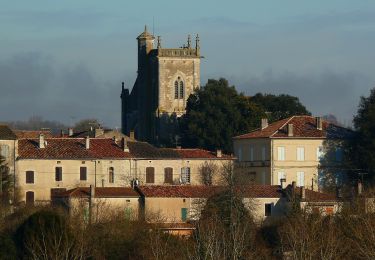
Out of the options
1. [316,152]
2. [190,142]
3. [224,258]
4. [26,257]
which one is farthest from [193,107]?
[224,258]

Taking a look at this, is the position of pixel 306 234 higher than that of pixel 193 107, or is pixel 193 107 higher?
pixel 193 107

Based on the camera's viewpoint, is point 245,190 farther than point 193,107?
No

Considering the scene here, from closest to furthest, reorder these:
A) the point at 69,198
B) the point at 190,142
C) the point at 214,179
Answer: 1. the point at 69,198
2. the point at 214,179
3. the point at 190,142

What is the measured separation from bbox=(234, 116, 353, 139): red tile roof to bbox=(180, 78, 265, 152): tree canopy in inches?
208

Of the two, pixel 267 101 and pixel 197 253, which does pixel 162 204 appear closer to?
pixel 197 253

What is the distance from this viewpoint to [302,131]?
86688 mm

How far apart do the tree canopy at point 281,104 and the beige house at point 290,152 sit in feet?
42.7

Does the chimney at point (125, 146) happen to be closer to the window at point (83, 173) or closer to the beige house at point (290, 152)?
the window at point (83, 173)

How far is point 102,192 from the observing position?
7562 centimetres

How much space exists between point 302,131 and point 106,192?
14.3 metres

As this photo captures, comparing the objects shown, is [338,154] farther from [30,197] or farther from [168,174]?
[30,197]

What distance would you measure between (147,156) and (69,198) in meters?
11.1

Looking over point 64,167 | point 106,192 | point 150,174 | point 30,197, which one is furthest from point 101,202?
point 150,174

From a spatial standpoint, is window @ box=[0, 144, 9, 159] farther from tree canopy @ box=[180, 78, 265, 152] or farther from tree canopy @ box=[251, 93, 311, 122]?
tree canopy @ box=[251, 93, 311, 122]
